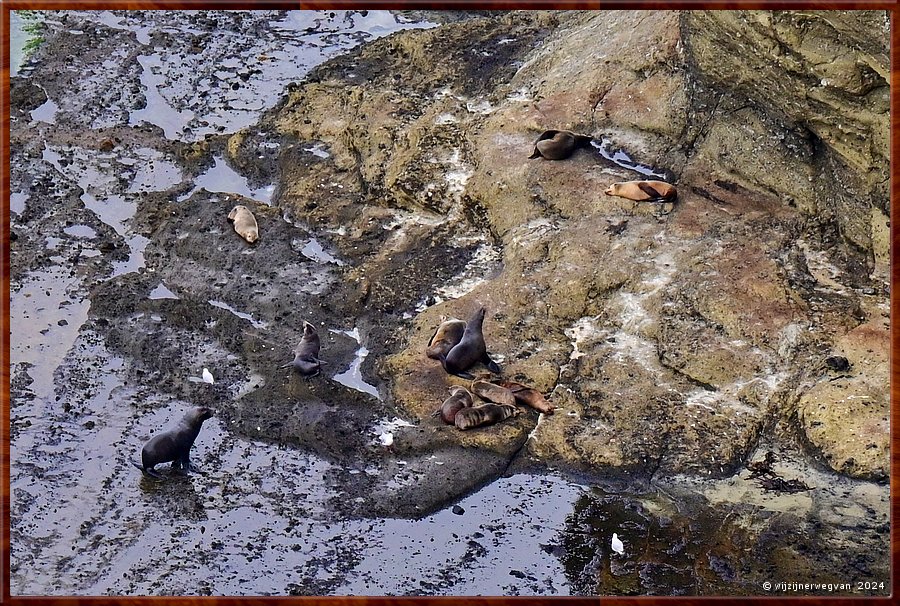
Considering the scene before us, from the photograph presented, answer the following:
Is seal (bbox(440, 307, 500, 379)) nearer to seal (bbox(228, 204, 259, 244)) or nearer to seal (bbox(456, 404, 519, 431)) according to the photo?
seal (bbox(456, 404, 519, 431))

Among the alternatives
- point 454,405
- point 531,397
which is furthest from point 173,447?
point 531,397

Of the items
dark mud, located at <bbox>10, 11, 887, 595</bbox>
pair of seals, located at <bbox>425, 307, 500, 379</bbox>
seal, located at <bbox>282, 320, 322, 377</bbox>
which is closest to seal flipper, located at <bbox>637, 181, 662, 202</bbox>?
dark mud, located at <bbox>10, 11, 887, 595</bbox>

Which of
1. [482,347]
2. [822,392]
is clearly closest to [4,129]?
[482,347]

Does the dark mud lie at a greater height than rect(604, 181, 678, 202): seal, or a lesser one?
lesser

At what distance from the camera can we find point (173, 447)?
24.7 ft

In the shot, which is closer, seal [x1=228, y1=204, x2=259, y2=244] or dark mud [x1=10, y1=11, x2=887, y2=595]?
dark mud [x1=10, y1=11, x2=887, y2=595]

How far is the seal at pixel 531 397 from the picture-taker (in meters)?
8.05

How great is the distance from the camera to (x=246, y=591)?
6586 mm

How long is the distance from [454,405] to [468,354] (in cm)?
48

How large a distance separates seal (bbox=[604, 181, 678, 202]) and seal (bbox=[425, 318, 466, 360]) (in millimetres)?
2151

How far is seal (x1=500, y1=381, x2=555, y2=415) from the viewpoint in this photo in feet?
26.4

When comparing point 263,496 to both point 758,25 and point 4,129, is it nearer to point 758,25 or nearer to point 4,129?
point 4,129

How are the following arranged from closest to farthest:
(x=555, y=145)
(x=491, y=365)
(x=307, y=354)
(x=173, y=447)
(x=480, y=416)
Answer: (x=173, y=447)
(x=480, y=416)
(x=491, y=365)
(x=307, y=354)
(x=555, y=145)

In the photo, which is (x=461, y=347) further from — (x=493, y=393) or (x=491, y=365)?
(x=493, y=393)
